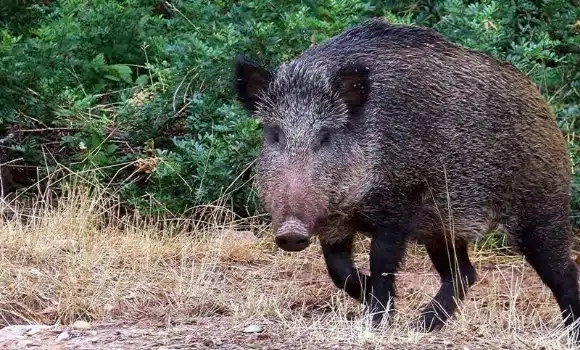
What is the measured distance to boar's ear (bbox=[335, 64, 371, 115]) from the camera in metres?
5.19

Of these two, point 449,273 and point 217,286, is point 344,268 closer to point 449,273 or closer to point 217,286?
point 449,273

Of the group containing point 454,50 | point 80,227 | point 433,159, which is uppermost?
point 454,50

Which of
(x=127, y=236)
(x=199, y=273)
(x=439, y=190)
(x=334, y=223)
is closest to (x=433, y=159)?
(x=439, y=190)

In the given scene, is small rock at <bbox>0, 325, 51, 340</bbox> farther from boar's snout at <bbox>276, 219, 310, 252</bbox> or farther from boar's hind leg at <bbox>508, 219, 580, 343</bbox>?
boar's hind leg at <bbox>508, 219, 580, 343</bbox>

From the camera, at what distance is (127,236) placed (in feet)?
22.2

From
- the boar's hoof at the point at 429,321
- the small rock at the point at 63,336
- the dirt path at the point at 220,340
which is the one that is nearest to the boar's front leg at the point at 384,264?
the boar's hoof at the point at 429,321

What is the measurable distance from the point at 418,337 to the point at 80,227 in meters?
2.83

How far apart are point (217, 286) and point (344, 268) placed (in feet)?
3.14

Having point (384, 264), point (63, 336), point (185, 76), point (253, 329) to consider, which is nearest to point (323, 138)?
point (384, 264)

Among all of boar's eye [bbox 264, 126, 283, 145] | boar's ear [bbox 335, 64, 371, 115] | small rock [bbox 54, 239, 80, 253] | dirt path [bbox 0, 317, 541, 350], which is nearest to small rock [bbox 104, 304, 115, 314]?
dirt path [bbox 0, 317, 541, 350]

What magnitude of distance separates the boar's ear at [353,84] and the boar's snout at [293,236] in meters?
0.90

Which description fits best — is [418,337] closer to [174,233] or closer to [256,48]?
[174,233]

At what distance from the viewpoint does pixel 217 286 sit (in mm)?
6137

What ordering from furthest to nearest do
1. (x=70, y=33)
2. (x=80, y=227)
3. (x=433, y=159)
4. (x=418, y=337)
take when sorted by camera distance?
(x=70, y=33) → (x=80, y=227) → (x=433, y=159) → (x=418, y=337)
